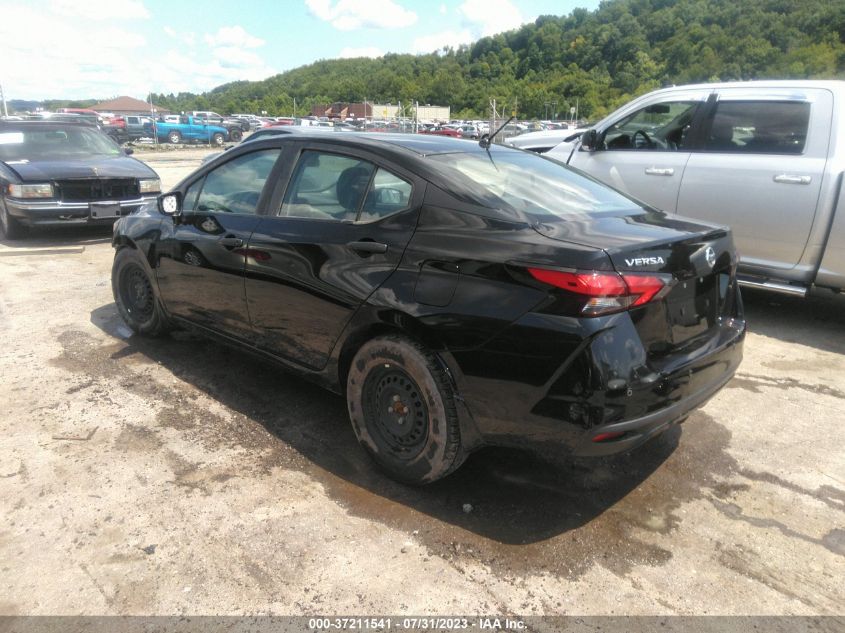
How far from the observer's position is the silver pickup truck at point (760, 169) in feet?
15.8

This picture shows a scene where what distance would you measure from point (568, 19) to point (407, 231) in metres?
150

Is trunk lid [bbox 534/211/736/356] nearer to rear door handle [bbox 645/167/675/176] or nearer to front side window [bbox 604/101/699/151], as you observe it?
rear door handle [bbox 645/167/675/176]

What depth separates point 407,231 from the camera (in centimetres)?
282

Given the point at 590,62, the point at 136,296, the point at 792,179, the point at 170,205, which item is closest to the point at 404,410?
the point at 170,205

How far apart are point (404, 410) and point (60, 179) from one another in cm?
735

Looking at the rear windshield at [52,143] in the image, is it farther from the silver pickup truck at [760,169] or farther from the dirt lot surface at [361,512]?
the silver pickup truck at [760,169]

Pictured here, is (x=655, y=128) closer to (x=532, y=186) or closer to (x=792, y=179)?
(x=792, y=179)

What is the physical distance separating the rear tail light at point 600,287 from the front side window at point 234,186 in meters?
1.96

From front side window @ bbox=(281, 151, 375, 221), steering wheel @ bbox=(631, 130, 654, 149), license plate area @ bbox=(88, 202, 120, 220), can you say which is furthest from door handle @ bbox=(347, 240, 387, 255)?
license plate area @ bbox=(88, 202, 120, 220)

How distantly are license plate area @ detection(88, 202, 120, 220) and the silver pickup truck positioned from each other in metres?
6.61

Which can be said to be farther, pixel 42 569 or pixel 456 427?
pixel 456 427

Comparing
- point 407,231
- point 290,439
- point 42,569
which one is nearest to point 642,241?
point 407,231

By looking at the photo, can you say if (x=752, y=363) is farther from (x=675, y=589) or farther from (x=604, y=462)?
(x=675, y=589)

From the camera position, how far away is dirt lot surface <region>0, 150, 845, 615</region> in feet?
7.55
